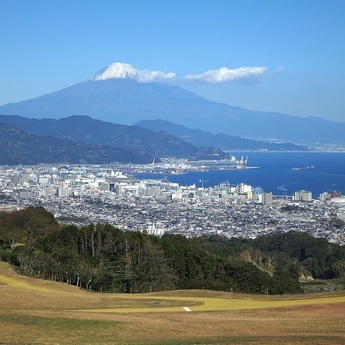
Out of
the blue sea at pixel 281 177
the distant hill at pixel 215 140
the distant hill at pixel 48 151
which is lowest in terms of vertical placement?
the blue sea at pixel 281 177

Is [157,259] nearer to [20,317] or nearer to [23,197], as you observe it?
[20,317]

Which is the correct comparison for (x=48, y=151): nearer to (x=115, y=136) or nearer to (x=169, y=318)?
(x=115, y=136)

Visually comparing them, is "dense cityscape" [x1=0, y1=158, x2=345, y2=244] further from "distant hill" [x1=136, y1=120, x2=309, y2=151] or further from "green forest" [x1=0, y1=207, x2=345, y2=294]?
"distant hill" [x1=136, y1=120, x2=309, y2=151]

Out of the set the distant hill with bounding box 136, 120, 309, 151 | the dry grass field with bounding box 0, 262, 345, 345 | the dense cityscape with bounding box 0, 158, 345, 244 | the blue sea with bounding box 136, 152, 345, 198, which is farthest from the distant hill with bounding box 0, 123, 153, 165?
the dry grass field with bounding box 0, 262, 345, 345

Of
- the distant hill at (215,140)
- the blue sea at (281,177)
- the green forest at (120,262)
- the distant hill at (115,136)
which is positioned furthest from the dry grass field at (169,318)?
the distant hill at (215,140)

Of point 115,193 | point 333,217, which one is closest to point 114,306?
point 333,217

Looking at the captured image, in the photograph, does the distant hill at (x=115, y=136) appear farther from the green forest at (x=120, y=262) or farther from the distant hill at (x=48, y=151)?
the green forest at (x=120, y=262)
